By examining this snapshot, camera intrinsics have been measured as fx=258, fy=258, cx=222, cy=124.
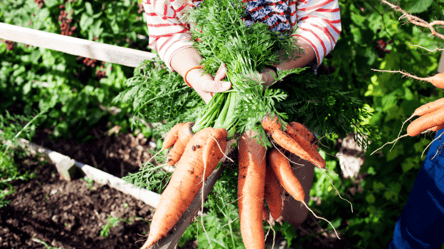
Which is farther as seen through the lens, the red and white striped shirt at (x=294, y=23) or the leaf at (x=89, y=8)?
the leaf at (x=89, y=8)

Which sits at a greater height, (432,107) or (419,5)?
(419,5)

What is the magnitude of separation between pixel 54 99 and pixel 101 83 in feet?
1.64

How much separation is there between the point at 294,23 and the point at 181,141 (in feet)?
2.49

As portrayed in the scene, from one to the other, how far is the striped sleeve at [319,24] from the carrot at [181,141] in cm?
64

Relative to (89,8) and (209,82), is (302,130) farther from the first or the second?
(89,8)

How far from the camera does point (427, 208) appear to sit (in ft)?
3.88

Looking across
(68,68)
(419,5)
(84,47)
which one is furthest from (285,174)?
(68,68)

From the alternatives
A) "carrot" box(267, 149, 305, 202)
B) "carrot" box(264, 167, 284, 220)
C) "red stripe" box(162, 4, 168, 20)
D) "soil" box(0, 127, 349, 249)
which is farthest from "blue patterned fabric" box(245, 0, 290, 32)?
"soil" box(0, 127, 349, 249)

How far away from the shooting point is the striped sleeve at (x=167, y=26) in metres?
1.14

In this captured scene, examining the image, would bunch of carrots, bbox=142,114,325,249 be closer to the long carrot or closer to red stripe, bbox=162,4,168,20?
the long carrot

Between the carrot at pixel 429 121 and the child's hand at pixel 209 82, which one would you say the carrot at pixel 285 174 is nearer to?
the child's hand at pixel 209 82

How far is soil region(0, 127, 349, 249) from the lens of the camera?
6.11 ft

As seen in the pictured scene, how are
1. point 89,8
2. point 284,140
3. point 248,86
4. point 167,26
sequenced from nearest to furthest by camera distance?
point 248,86, point 284,140, point 167,26, point 89,8

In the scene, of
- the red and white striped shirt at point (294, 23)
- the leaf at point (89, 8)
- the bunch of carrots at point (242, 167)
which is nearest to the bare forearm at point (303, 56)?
the red and white striped shirt at point (294, 23)
